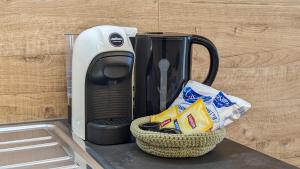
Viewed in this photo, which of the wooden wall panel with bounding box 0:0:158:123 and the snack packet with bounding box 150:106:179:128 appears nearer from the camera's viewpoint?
the snack packet with bounding box 150:106:179:128

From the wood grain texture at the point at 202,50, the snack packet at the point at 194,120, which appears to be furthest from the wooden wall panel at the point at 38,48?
the snack packet at the point at 194,120

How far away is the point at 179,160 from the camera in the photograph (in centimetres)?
80

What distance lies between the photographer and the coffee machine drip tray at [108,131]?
0.87 m

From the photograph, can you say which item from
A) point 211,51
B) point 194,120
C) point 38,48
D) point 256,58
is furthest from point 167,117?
point 256,58

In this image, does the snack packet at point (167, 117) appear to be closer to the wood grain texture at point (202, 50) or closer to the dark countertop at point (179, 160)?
the dark countertop at point (179, 160)

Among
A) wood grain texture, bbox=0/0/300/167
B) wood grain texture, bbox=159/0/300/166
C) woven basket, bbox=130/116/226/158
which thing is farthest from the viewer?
wood grain texture, bbox=159/0/300/166

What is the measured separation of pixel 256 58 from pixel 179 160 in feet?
1.98

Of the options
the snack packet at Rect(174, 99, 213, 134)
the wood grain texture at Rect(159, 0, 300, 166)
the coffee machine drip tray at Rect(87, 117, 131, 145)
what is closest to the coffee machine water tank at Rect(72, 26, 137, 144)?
the coffee machine drip tray at Rect(87, 117, 131, 145)

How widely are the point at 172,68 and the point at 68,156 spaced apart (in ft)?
0.99

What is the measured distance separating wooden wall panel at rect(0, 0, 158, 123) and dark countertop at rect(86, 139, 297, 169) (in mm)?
233

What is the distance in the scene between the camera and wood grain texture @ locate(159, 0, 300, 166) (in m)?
1.18

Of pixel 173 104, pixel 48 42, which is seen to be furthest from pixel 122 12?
pixel 173 104

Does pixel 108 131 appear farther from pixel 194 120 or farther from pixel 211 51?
pixel 211 51

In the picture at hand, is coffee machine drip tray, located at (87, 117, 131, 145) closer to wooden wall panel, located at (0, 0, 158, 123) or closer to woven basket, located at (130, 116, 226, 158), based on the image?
woven basket, located at (130, 116, 226, 158)
